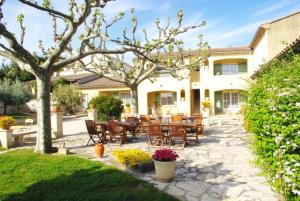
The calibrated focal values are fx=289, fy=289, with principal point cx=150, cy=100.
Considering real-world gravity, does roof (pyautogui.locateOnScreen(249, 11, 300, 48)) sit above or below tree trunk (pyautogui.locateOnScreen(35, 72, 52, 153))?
above

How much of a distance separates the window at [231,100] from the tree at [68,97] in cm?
1687

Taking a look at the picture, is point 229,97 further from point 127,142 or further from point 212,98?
point 127,142

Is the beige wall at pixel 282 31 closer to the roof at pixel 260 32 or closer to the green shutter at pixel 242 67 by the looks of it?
the roof at pixel 260 32

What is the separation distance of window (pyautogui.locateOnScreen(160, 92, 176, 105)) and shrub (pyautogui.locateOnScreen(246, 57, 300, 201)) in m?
27.5

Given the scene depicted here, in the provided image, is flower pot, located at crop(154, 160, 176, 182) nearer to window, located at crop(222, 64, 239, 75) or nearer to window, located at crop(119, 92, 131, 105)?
window, located at crop(222, 64, 239, 75)

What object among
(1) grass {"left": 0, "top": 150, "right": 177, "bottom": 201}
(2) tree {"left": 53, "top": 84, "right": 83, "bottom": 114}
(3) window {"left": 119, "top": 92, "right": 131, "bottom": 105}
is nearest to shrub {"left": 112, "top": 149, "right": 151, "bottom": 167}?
(1) grass {"left": 0, "top": 150, "right": 177, "bottom": 201}

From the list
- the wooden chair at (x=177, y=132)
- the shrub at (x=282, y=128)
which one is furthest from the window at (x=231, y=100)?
the shrub at (x=282, y=128)

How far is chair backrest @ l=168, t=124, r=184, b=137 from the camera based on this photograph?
11648 mm

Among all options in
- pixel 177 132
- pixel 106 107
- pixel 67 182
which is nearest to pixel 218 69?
pixel 106 107

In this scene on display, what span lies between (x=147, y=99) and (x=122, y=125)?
20.1 m

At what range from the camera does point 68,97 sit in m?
33.2

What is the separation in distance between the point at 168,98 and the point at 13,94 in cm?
1696

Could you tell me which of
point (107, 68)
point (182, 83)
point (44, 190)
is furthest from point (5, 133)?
point (182, 83)

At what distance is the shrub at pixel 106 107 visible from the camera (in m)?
19.0
